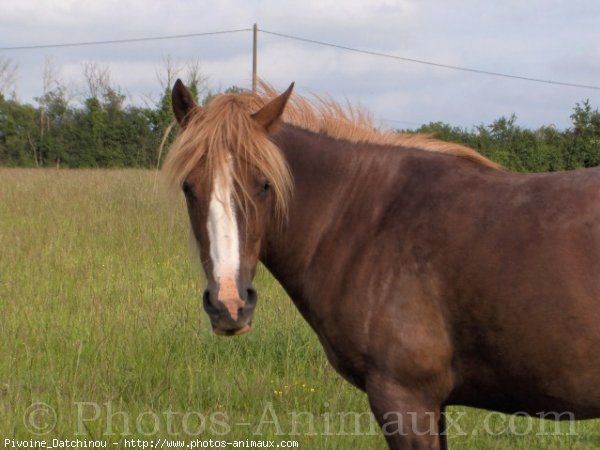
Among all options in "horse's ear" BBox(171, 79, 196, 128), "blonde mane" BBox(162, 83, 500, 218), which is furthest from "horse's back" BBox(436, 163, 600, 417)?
"horse's ear" BBox(171, 79, 196, 128)

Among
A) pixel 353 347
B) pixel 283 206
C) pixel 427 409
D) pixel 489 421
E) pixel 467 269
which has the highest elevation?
pixel 283 206

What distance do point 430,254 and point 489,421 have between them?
6.66ft

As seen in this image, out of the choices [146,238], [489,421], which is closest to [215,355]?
[489,421]

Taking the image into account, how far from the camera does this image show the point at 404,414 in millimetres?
3059

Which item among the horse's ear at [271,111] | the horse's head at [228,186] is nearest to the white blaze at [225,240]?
the horse's head at [228,186]

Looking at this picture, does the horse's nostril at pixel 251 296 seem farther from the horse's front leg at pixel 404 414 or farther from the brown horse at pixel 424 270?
the horse's front leg at pixel 404 414

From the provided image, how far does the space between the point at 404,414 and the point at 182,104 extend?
65.2 inches

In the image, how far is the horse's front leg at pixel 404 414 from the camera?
306 centimetres

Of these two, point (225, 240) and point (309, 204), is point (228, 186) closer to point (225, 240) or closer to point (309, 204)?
point (225, 240)

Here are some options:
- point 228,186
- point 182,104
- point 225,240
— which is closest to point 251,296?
point 225,240

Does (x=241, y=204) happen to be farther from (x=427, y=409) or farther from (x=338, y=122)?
(x=427, y=409)

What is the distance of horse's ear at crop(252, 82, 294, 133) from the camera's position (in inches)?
129

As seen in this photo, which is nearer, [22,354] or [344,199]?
[344,199]

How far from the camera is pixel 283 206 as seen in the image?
329 cm
